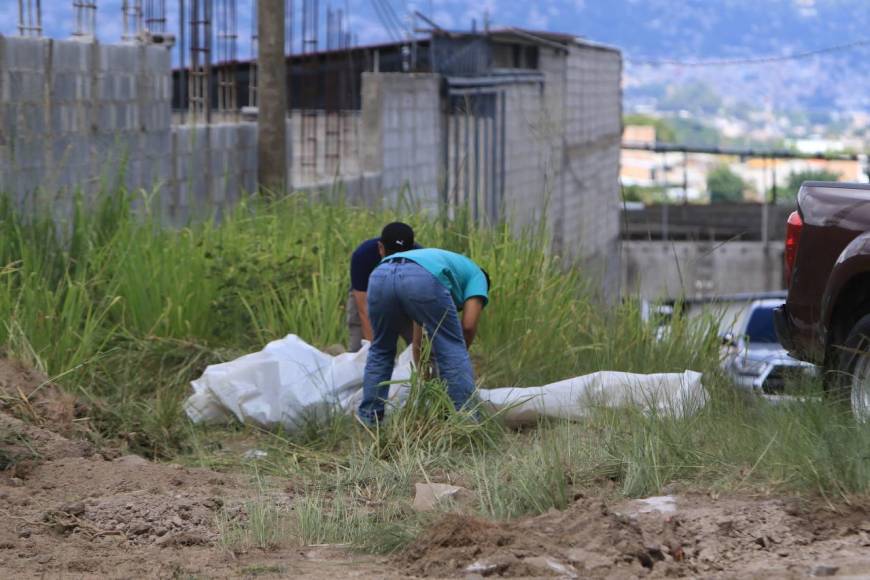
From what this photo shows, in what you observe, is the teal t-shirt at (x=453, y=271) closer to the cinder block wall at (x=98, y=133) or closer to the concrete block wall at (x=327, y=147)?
the cinder block wall at (x=98, y=133)

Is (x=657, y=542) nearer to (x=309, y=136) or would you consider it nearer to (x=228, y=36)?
(x=228, y=36)

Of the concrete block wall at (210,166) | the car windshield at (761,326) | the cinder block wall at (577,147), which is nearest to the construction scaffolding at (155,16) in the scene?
the concrete block wall at (210,166)

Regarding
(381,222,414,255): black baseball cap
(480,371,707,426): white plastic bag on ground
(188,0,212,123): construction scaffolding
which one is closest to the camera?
(480,371,707,426): white plastic bag on ground

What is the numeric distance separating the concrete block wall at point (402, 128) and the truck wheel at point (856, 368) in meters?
13.0

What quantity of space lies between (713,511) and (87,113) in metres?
9.36

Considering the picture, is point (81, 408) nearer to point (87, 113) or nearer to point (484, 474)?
point (484, 474)

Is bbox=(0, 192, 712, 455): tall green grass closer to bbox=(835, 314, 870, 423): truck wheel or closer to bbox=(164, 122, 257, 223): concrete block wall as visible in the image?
bbox=(835, 314, 870, 423): truck wheel

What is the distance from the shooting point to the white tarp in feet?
28.3

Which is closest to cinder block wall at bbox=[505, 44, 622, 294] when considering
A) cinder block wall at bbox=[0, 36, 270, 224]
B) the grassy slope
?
cinder block wall at bbox=[0, 36, 270, 224]

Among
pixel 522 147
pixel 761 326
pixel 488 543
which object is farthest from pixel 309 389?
pixel 522 147

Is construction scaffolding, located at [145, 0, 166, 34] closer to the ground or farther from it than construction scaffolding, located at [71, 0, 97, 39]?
farther from it

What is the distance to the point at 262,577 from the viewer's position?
5.29 meters

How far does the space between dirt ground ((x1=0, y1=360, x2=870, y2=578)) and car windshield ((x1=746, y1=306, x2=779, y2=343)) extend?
953 centimetres

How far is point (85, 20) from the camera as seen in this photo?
1380 centimetres
